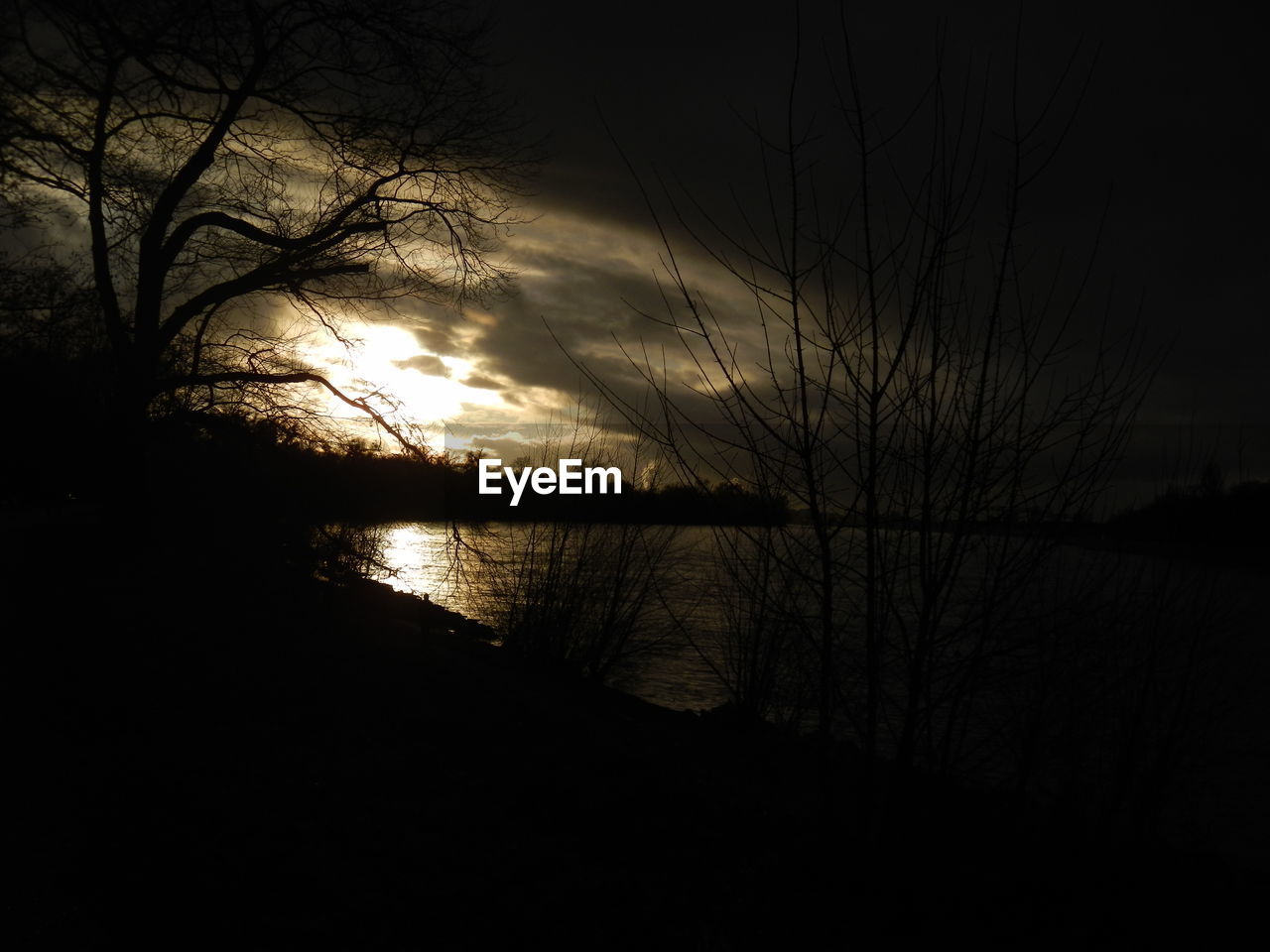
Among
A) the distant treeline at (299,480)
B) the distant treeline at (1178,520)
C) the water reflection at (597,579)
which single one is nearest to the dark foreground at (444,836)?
the distant treeline at (1178,520)

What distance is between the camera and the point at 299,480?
45.1 feet

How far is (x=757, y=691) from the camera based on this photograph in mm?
9906

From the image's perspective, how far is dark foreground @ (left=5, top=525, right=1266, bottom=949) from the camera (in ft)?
11.2

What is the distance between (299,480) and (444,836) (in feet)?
35.2

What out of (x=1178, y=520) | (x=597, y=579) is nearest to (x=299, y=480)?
(x=597, y=579)

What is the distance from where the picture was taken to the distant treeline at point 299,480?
1337 cm

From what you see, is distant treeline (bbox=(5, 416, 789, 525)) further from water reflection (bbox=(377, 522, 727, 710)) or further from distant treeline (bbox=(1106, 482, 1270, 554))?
distant treeline (bbox=(1106, 482, 1270, 554))

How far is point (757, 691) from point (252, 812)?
670 cm

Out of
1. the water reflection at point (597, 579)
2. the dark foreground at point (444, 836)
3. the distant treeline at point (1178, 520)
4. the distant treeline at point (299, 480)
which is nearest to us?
the dark foreground at point (444, 836)

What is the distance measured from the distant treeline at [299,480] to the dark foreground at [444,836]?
17.8ft

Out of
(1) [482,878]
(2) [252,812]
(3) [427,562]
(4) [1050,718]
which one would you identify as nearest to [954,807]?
(4) [1050,718]

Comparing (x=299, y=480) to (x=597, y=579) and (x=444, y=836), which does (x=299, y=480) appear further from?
(x=444, y=836)

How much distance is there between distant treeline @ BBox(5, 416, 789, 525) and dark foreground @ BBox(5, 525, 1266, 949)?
542 cm

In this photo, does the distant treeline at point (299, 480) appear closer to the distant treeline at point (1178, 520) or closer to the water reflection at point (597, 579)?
the water reflection at point (597, 579)
